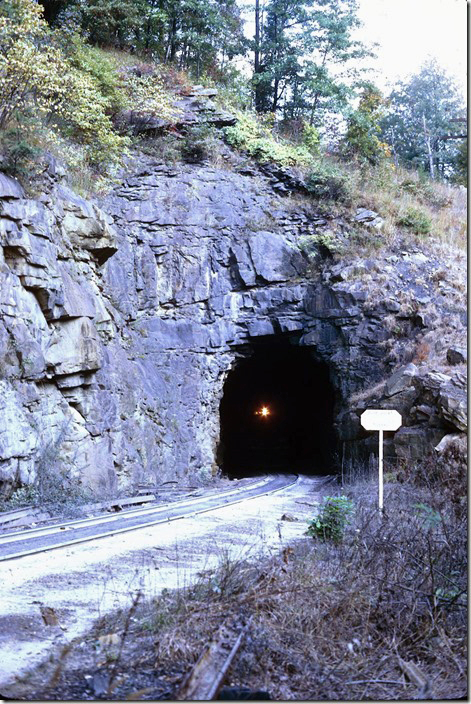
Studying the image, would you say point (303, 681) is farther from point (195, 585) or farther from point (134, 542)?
point (134, 542)

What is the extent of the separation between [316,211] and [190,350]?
7.65 metres

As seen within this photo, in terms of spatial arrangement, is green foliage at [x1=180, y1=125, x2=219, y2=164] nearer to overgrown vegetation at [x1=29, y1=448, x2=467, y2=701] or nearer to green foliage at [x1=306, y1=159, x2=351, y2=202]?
green foliage at [x1=306, y1=159, x2=351, y2=202]

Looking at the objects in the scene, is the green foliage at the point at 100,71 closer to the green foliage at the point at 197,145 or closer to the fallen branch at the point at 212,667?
the green foliage at the point at 197,145

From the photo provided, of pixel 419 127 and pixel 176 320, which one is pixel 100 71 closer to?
pixel 176 320

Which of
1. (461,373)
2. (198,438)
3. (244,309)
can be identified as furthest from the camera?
(244,309)

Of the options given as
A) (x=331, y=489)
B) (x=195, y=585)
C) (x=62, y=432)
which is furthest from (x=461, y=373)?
(x=195, y=585)

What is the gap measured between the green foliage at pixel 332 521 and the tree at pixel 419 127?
18569 mm

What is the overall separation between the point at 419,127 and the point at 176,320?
56.2 ft

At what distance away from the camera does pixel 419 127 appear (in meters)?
29.1

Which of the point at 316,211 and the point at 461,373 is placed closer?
the point at 461,373

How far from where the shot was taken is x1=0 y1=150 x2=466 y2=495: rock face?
43.1ft

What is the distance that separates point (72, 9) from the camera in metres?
22.7

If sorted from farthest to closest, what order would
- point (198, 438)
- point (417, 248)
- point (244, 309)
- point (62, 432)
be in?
point (417, 248)
point (244, 309)
point (198, 438)
point (62, 432)

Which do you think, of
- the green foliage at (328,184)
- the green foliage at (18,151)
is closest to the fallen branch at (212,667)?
the green foliage at (18,151)
